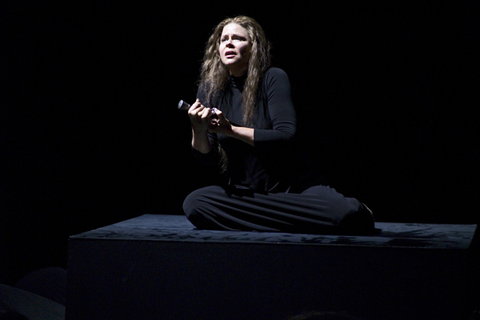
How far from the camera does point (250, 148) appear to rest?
2359mm

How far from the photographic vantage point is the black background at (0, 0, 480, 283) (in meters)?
2.68

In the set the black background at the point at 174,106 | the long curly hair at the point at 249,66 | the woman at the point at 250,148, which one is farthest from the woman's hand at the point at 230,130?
the black background at the point at 174,106

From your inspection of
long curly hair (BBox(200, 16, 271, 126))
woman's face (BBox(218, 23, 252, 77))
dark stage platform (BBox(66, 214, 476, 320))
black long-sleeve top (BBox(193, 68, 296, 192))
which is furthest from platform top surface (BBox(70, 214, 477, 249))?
woman's face (BBox(218, 23, 252, 77))

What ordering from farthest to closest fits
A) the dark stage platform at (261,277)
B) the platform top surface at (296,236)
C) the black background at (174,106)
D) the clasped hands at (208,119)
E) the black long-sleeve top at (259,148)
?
1. the black background at (174,106)
2. the black long-sleeve top at (259,148)
3. the clasped hands at (208,119)
4. the platform top surface at (296,236)
5. the dark stage platform at (261,277)

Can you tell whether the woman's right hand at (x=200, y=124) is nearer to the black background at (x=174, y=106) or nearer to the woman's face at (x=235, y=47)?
the woman's face at (x=235, y=47)

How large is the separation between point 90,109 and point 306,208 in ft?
4.45

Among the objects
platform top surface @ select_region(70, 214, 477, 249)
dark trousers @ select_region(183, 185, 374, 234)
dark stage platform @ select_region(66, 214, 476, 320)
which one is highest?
dark trousers @ select_region(183, 185, 374, 234)

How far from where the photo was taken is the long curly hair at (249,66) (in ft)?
7.70

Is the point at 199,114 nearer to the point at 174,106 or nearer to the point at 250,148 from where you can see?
the point at 250,148

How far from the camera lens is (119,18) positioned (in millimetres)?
2947

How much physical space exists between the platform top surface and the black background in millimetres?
385

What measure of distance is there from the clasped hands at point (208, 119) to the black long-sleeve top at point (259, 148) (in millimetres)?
154

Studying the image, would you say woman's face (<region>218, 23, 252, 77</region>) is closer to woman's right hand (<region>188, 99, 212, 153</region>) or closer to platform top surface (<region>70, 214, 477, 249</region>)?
woman's right hand (<region>188, 99, 212, 153</region>)

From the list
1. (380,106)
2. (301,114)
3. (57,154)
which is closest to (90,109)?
(57,154)
